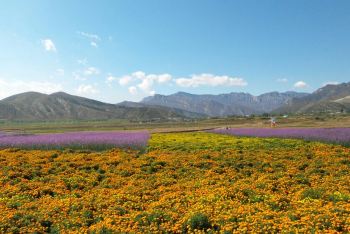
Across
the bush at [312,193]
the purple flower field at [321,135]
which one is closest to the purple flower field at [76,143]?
the purple flower field at [321,135]

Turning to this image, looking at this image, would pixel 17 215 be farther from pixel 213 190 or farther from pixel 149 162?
pixel 149 162

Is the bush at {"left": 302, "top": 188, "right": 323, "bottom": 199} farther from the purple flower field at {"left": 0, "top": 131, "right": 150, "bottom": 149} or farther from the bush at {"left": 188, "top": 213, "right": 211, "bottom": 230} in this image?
the purple flower field at {"left": 0, "top": 131, "right": 150, "bottom": 149}

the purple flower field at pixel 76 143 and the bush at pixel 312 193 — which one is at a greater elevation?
the purple flower field at pixel 76 143

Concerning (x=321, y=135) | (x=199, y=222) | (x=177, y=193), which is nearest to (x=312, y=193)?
(x=177, y=193)

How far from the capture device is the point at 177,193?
15.4 meters

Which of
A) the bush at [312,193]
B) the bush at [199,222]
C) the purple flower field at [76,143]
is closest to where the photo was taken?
the bush at [199,222]

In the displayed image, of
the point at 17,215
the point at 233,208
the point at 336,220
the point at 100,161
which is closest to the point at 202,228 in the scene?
the point at 233,208

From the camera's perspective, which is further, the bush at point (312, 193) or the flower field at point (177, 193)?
the bush at point (312, 193)

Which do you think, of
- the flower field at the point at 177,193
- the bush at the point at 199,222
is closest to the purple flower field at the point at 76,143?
the flower field at the point at 177,193

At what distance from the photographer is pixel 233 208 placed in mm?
12523

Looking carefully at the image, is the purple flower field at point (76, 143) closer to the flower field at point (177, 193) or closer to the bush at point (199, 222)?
the flower field at point (177, 193)

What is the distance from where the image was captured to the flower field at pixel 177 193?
1124cm

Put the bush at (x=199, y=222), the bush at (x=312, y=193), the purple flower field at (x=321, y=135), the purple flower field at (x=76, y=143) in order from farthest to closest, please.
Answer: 1. the purple flower field at (x=76, y=143)
2. the purple flower field at (x=321, y=135)
3. the bush at (x=312, y=193)
4. the bush at (x=199, y=222)

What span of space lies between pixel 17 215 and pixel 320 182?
13.7 metres
